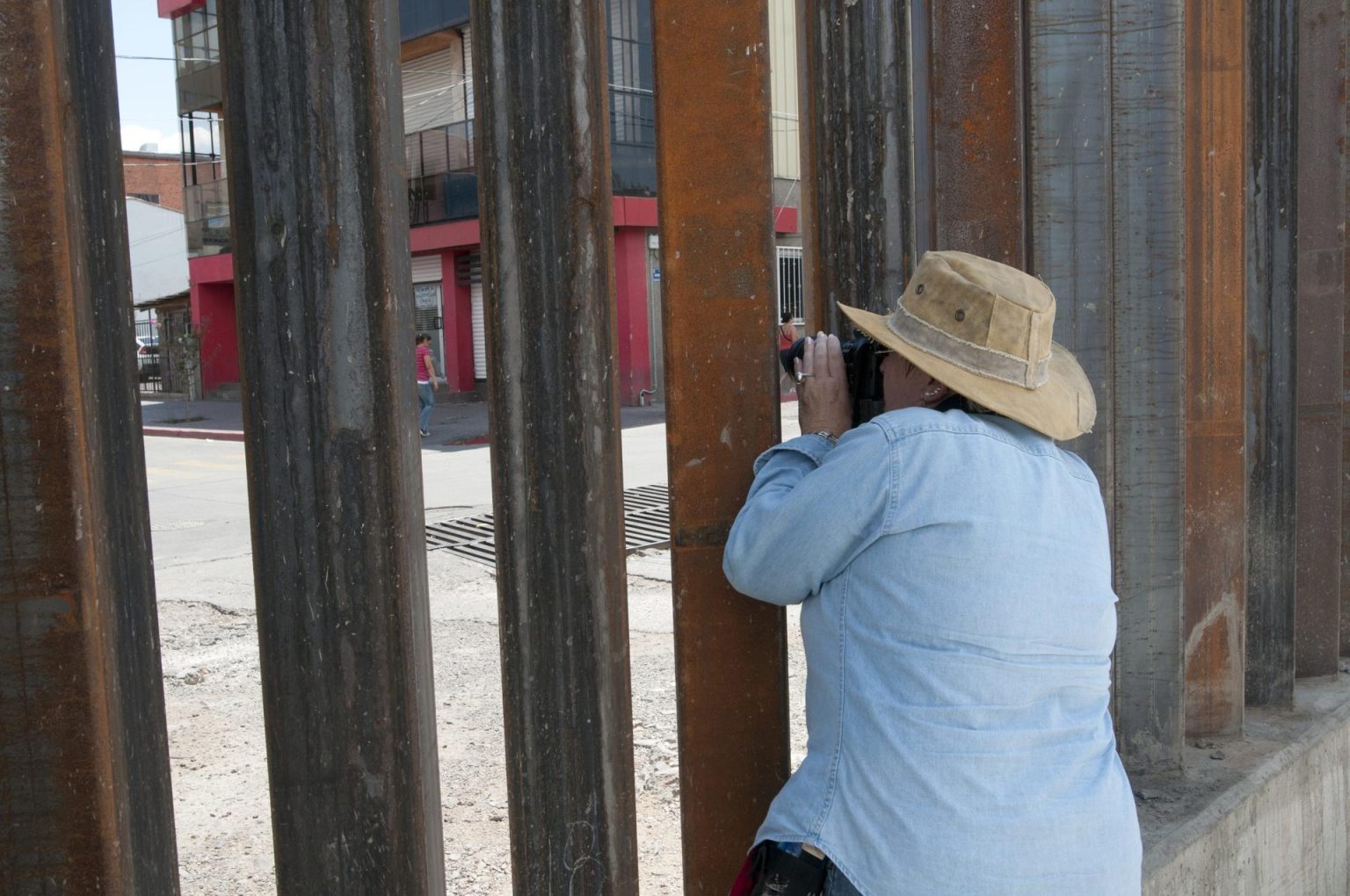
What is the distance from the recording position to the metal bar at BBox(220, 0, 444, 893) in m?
1.55

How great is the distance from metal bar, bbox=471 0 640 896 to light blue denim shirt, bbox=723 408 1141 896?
276 millimetres

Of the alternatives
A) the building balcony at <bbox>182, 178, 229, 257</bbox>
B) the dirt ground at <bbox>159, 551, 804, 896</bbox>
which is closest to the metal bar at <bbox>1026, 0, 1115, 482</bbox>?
the dirt ground at <bbox>159, 551, 804, 896</bbox>

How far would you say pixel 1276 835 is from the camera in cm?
333

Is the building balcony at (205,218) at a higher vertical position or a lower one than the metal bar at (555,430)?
higher

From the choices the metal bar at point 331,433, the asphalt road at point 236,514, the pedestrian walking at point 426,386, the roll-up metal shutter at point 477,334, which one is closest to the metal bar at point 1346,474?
the asphalt road at point 236,514

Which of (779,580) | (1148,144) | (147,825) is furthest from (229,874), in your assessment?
(1148,144)

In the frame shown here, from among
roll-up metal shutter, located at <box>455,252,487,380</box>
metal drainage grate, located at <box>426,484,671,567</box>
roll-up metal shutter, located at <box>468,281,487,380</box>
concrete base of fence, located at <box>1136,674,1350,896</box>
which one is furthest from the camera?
roll-up metal shutter, located at <box>468,281,487,380</box>

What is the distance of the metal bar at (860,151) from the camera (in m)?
2.19

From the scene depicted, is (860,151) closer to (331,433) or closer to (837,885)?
(331,433)

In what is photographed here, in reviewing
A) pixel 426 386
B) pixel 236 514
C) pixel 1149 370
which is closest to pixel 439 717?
pixel 1149 370

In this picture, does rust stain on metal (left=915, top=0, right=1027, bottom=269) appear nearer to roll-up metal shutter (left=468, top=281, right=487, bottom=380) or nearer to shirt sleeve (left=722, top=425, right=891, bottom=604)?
shirt sleeve (left=722, top=425, right=891, bottom=604)

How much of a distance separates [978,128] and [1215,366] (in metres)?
1.22

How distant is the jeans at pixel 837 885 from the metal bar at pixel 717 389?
1.31ft

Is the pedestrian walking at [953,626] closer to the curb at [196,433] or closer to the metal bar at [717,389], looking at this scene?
the metal bar at [717,389]
